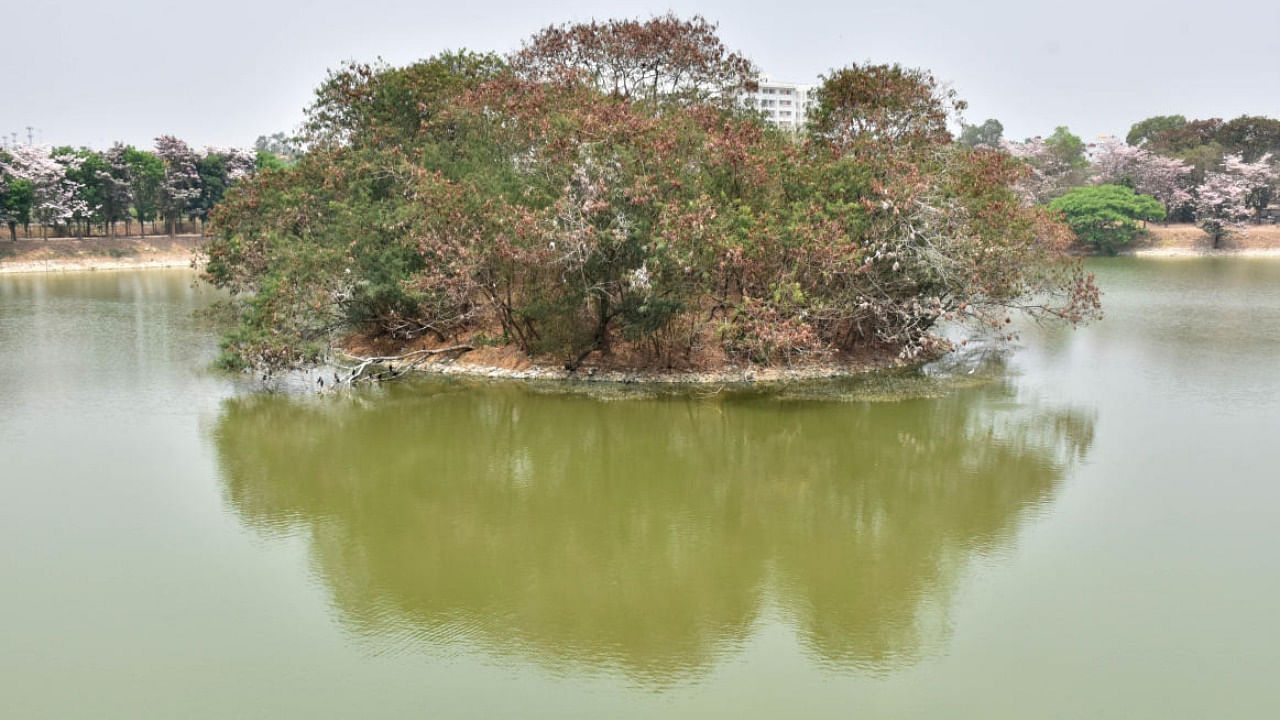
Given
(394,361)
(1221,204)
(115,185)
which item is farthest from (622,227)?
(1221,204)

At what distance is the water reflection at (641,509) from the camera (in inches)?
320

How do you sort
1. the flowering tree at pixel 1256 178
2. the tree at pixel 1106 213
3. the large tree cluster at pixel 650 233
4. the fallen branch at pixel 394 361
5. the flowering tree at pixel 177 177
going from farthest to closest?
the flowering tree at pixel 1256 178 < the tree at pixel 1106 213 < the flowering tree at pixel 177 177 < the fallen branch at pixel 394 361 < the large tree cluster at pixel 650 233

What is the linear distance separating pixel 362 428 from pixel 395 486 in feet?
10.3

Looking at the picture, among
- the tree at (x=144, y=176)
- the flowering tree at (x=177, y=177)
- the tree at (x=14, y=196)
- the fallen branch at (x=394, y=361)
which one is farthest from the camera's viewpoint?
the flowering tree at (x=177, y=177)

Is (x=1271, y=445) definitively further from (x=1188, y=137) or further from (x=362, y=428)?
(x=1188, y=137)

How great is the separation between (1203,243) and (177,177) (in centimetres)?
5528

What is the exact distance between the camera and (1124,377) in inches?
704

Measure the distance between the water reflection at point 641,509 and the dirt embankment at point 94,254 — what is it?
31.1 meters

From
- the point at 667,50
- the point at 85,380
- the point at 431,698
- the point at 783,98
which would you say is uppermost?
the point at 783,98

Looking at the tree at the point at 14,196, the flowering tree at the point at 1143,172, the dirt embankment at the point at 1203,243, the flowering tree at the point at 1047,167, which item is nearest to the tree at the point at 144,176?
the tree at the point at 14,196

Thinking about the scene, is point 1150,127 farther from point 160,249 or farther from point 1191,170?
point 160,249

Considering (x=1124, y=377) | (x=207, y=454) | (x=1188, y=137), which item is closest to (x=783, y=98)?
(x=1188, y=137)

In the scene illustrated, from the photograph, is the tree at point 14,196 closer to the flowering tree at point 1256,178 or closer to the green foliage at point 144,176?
the green foliage at point 144,176

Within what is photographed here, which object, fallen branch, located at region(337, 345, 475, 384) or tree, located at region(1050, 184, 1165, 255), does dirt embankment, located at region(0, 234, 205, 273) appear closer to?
fallen branch, located at region(337, 345, 475, 384)
